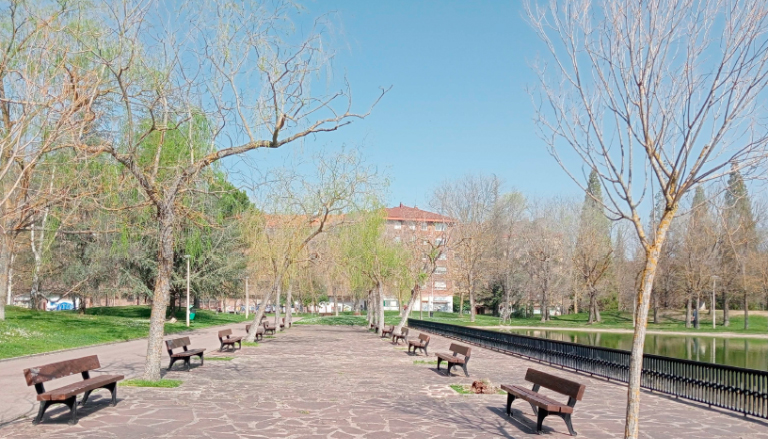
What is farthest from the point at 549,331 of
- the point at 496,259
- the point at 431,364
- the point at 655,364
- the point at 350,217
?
the point at 655,364

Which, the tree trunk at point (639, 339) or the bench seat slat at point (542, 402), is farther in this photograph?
the bench seat slat at point (542, 402)

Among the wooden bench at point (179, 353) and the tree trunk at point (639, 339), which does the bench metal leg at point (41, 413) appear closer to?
the wooden bench at point (179, 353)

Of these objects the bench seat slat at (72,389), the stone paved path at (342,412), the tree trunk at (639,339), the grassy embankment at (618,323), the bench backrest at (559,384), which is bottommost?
the grassy embankment at (618,323)

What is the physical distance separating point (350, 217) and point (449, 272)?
104ft

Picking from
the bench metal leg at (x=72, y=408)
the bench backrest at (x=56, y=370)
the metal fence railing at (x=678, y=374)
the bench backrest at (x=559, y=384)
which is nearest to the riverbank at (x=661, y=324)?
the metal fence railing at (x=678, y=374)

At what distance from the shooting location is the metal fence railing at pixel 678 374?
10.4m

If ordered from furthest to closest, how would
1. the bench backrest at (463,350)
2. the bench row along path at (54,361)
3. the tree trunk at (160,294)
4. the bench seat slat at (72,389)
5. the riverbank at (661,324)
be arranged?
the riverbank at (661,324) < the bench backrest at (463,350) < the tree trunk at (160,294) < the bench row along path at (54,361) < the bench seat slat at (72,389)

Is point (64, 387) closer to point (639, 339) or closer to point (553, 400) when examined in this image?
point (553, 400)

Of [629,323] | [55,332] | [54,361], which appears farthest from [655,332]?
[54,361]

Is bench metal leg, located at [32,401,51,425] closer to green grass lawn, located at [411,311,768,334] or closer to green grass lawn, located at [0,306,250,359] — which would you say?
green grass lawn, located at [0,306,250,359]

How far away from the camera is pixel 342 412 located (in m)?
10.1

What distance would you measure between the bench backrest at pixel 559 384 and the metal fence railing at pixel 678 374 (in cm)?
343

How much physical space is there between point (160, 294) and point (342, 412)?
15.4 ft

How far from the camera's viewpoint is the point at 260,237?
2789 centimetres
